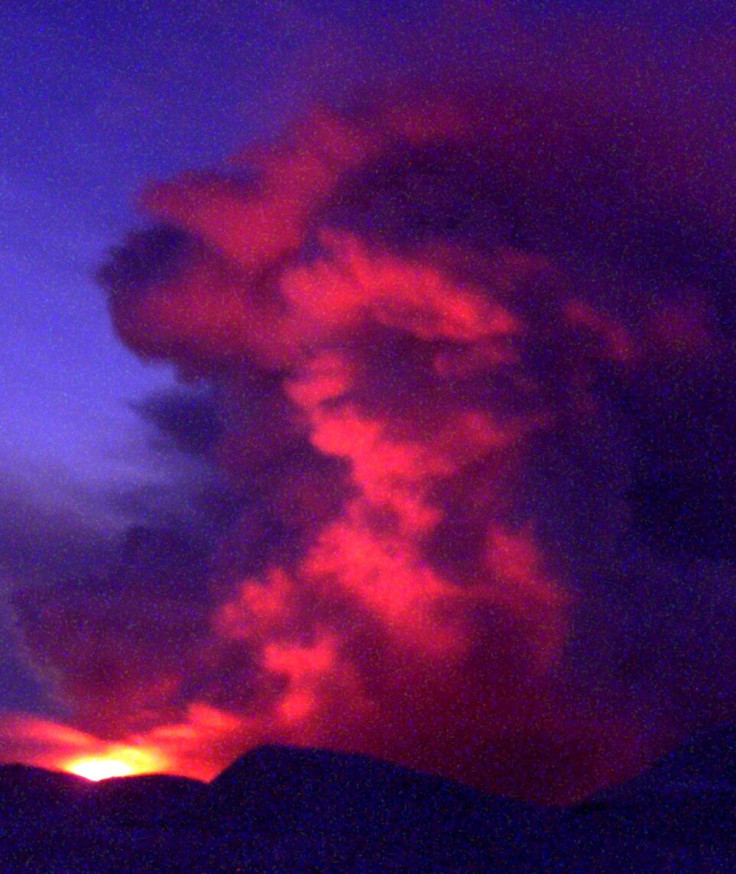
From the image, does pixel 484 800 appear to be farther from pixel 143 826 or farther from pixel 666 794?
pixel 143 826

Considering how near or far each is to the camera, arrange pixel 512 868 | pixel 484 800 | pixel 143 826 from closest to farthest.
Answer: pixel 512 868 < pixel 143 826 < pixel 484 800

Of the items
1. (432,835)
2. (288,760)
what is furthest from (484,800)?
(288,760)

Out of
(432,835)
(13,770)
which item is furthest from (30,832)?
(432,835)

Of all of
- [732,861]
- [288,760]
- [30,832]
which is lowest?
[732,861]

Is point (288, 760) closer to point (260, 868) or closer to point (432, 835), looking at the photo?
point (432, 835)

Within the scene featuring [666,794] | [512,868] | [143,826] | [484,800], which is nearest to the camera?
[512,868]

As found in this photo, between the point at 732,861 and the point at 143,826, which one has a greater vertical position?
the point at 143,826

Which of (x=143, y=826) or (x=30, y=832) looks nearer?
(x=30, y=832)
